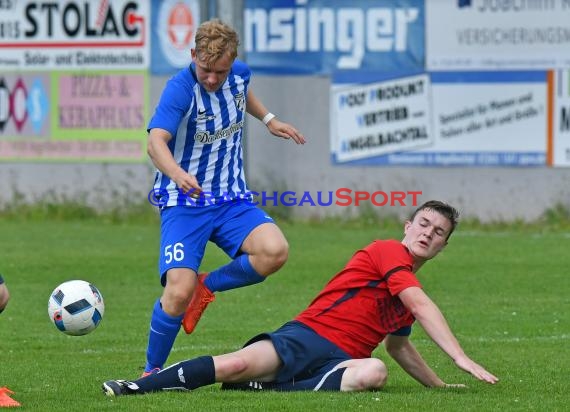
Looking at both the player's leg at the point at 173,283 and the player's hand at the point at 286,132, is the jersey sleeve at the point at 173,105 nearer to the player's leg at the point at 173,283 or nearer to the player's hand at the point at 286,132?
the player's leg at the point at 173,283

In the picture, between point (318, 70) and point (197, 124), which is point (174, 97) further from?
point (318, 70)

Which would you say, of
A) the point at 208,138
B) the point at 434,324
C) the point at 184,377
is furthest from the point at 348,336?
the point at 208,138

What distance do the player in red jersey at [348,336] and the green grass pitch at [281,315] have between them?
134 millimetres

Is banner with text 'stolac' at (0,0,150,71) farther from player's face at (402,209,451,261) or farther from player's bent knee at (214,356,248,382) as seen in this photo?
player's bent knee at (214,356,248,382)

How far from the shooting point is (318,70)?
63.0ft

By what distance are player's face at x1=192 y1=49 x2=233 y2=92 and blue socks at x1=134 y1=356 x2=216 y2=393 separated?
167 centimetres

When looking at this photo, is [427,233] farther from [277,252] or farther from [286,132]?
[286,132]

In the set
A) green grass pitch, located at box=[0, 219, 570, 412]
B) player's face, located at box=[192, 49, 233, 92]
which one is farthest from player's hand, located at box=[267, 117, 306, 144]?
green grass pitch, located at box=[0, 219, 570, 412]

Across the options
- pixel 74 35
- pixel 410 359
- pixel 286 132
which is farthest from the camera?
pixel 74 35

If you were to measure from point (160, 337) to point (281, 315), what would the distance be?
3429 millimetres

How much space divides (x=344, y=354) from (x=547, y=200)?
37.1ft

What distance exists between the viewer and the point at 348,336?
7535 millimetres

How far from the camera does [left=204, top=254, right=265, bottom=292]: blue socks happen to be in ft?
27.0

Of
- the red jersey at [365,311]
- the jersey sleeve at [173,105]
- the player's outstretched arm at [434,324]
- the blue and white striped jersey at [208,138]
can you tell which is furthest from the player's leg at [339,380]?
the jersey sleeve at [173,105]
